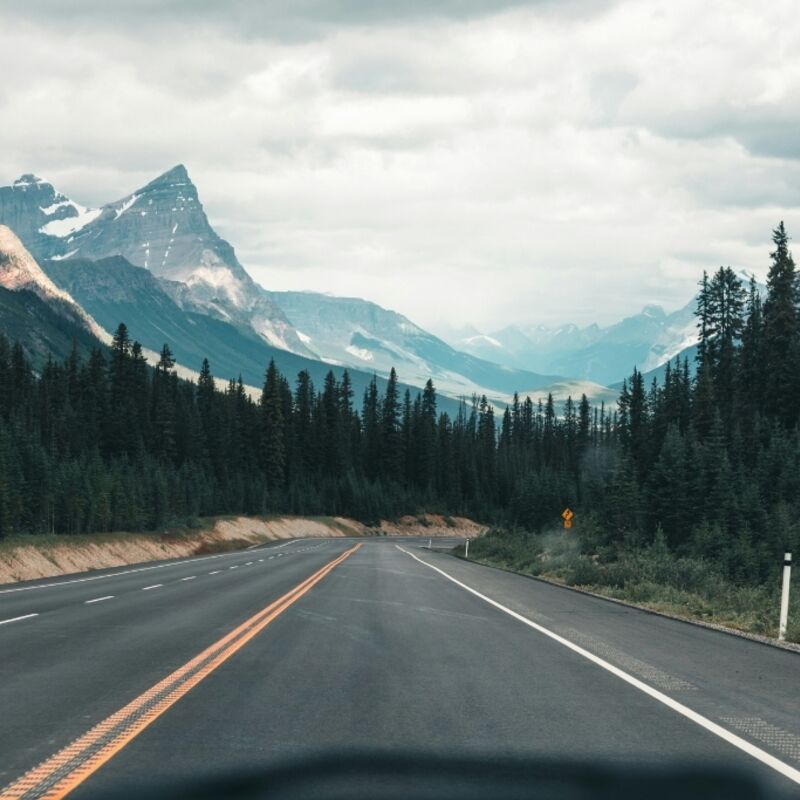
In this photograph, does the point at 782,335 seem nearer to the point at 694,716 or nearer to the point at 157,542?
the point at 157,542

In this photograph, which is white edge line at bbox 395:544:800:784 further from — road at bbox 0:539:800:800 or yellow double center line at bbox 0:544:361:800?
yellow double center line at bbox 0:544:361:800

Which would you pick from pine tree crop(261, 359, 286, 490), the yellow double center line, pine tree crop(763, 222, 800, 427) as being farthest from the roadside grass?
pine tree crop(261, 359, 286, 490)

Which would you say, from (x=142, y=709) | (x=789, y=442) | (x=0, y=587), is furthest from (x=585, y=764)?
(x=789, y=442)

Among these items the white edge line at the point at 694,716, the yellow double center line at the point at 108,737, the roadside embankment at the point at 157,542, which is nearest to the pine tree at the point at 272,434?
the roadside embankment at the point at 157,542

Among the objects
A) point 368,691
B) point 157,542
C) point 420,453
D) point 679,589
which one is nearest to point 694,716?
point 368,691

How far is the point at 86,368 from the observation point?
401ft

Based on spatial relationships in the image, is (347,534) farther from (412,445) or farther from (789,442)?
(789,442)

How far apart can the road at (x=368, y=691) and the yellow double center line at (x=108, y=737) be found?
25mm

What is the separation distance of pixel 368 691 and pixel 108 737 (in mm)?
2741

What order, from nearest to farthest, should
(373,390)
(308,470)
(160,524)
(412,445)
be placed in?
1. (160,524)
2. (308,470)
3. (412,445)
4. (373,390)

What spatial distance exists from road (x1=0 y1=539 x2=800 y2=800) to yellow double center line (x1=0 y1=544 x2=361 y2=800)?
0.08 ft

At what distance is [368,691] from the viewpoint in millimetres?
8938

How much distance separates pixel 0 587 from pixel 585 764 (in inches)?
917

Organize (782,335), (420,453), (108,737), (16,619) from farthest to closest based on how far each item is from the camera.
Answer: (420,453) < (782,335) < (16,619) < (108,737)
